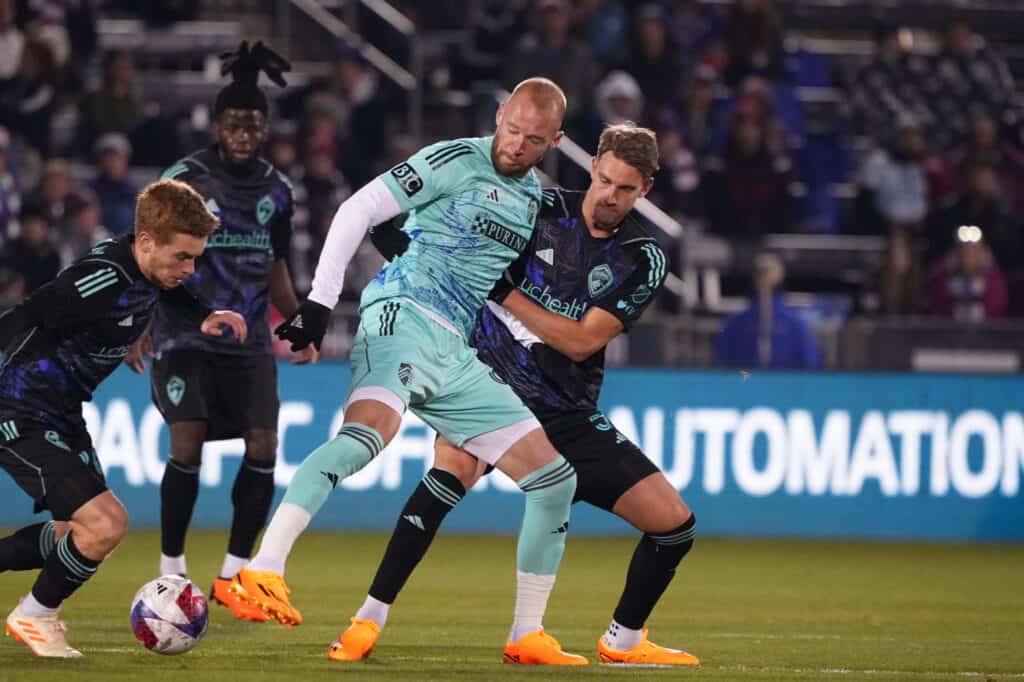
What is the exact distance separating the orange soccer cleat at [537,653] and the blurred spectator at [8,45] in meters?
10.8

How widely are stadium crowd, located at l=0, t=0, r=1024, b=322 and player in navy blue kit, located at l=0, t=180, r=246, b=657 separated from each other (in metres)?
7.33

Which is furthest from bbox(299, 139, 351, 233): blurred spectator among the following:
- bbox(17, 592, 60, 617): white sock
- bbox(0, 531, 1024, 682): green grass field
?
bbox(17, 592, 60, 617): white sock

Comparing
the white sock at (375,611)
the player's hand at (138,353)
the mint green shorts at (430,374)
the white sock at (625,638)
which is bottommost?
the white sock at (625,638)

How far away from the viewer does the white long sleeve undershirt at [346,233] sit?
6.59m

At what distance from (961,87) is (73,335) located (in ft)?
45.8

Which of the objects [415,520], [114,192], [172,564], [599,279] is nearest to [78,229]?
[114,192]

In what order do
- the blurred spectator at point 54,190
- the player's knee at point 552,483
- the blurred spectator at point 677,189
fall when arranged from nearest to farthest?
the player's knee at point 552,483, the blurred spectator at point 54,190, the blurred spectator at point 677,189

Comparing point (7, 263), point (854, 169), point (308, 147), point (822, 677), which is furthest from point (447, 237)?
point (854, 169)

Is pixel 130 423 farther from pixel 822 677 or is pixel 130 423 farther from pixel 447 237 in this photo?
pixel 822 677

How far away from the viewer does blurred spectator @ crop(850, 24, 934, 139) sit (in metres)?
18.9

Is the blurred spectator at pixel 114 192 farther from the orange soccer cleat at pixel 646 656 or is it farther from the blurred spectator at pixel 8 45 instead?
the orange soccer cleat at pixel 646 656

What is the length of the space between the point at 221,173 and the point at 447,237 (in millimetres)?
2214

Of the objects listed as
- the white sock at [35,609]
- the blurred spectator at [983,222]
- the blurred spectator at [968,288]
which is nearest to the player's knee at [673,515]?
the white sock at [35,609]

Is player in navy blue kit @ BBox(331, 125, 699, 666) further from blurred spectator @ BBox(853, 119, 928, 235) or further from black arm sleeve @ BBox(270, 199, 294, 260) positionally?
blurred spectator @ BBox(853, 119, 928, 235)
